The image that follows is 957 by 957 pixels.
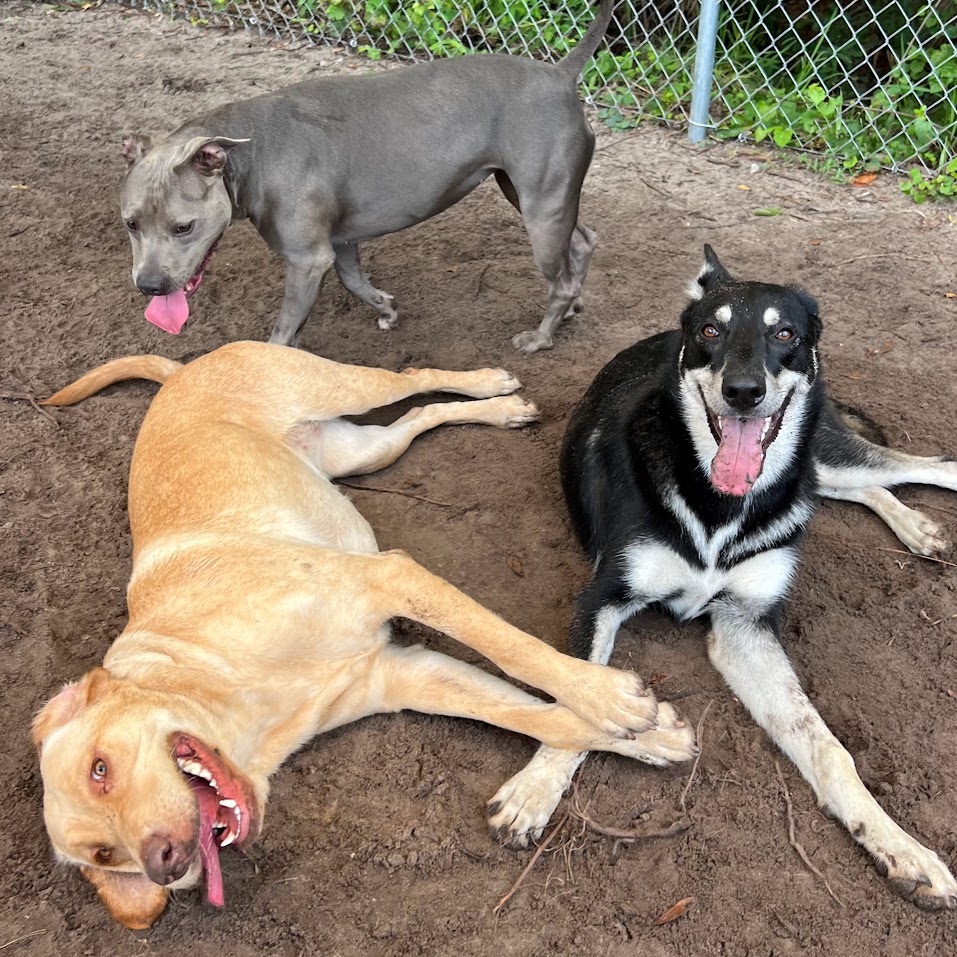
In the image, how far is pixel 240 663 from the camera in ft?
7.67

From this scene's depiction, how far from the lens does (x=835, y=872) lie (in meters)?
2.25

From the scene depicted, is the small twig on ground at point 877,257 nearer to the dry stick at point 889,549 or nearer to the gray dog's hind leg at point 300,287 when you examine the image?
the dry stick at point 889,549

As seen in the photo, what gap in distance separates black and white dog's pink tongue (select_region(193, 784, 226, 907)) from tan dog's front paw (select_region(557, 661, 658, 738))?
3.06ft

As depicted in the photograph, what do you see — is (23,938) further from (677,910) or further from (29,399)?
(29,399)

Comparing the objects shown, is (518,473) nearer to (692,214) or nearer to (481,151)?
(481,151)

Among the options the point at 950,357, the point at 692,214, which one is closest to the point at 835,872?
the point at 950,357

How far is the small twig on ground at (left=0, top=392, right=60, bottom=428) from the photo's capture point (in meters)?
3.95

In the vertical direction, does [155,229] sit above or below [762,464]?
above

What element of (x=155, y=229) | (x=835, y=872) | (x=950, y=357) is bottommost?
(x=835, y=872)

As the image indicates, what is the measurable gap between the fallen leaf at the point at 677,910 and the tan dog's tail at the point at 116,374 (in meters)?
2.86

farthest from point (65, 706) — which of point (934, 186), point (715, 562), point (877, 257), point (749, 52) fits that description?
point (749, 52)

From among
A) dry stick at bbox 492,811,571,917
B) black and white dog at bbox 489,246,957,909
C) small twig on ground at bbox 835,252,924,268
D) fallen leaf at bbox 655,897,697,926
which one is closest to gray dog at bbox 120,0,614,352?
black and white dog at bbox 489,246,957,909

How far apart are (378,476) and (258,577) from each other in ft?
4.13

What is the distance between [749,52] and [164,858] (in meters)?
6.35
